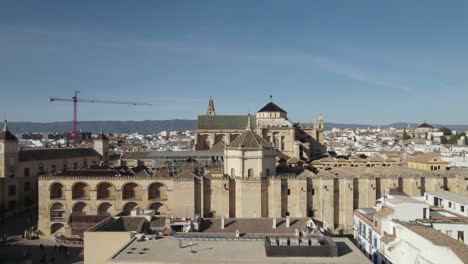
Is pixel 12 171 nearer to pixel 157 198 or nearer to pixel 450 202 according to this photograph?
pixel 157 198

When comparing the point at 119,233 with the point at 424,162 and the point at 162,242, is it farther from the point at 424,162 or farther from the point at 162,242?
the point at 424,162

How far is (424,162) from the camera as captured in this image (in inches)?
2044

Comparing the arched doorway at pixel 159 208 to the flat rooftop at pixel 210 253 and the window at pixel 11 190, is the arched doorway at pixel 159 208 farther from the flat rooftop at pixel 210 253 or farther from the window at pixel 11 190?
the flat rooftop at pixel 210 253

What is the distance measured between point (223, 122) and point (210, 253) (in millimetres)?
48365

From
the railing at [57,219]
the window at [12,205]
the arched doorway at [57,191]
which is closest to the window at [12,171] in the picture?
the window at [12,205]

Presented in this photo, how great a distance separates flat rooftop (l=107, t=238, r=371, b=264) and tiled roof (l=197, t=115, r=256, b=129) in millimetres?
45264

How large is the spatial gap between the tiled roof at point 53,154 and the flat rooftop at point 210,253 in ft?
120

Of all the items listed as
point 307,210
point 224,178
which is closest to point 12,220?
point 224,178

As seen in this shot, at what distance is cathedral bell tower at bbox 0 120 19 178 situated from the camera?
48062 mm

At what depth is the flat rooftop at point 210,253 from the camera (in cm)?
1959

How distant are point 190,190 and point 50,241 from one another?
1387 centimetres

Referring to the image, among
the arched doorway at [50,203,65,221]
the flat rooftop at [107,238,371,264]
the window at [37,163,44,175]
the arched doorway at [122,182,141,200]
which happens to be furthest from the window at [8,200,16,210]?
the flat rooftop at [107,238,371,264]

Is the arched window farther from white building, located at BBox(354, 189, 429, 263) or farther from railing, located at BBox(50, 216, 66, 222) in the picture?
railing, located at BBox(50, 216, 66, 222)

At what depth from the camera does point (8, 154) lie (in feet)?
160
